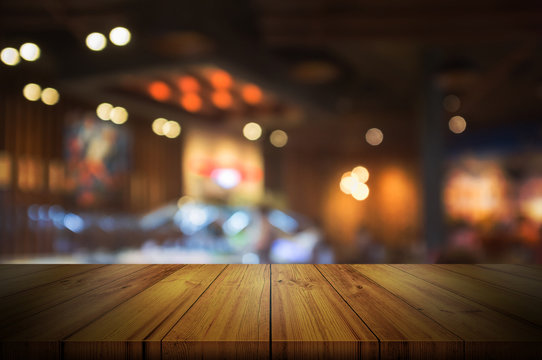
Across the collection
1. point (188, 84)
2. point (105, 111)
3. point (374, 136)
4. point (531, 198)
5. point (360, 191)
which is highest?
point (188, 84)

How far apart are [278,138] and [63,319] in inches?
414

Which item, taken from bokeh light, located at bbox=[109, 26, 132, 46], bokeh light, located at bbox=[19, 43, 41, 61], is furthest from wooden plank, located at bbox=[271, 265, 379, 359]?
bokeh light, located at bbox=[19, 43, 41, 61]

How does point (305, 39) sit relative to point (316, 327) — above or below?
above

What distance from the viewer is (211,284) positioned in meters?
1.28

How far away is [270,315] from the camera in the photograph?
94 centimetres

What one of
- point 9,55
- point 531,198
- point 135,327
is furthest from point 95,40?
point 531,198

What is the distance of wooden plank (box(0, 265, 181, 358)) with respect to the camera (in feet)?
2.64

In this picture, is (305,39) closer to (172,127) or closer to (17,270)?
(17,270)

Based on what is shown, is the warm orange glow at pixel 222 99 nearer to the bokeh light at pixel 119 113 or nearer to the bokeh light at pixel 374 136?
the bokeh light at pixel 119 113

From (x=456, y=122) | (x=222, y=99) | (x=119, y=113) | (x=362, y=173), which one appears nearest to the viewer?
(x=119, y=113)

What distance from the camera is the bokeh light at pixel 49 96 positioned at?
639cm

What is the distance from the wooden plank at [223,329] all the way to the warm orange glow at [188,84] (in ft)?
17.4

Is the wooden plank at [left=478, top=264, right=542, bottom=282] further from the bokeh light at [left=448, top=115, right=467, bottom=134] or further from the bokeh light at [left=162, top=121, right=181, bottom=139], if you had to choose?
the bokeh light at [left=448, top=115, right=467, bottom=134]

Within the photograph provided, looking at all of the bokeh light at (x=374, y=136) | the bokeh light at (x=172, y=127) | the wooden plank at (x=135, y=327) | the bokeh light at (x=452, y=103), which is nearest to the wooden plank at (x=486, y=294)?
the wooden plank at (x=135, y=327)
